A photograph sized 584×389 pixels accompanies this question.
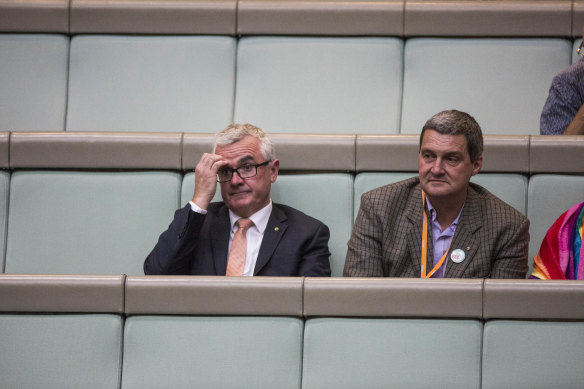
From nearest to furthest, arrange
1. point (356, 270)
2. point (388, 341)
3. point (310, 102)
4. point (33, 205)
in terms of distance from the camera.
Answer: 1. point (388, 341)
2. point (356, 270)
3. point (33, 205)
4. point (310, 102)

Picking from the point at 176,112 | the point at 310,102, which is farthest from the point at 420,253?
the point at 176,112

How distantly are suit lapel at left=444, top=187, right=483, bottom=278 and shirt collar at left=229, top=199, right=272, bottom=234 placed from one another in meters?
0.33

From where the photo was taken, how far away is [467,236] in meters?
Answer: 1.42

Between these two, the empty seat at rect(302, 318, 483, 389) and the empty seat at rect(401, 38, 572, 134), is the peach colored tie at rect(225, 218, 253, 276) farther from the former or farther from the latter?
the empty seat at rect(401, 38, 572, 134)

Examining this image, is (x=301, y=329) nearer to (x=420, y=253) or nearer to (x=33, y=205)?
(x=420, y=253)

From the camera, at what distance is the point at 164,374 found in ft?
3.91

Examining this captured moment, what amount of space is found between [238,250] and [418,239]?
313mm

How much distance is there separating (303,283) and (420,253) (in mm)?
281

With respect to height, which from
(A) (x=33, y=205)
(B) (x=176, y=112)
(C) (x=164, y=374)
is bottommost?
(C) (x=164, y=374)

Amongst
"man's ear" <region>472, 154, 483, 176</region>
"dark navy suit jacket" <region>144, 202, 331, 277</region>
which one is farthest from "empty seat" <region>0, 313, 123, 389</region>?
"man's ear" <region>472, 154, 483, 176</region>

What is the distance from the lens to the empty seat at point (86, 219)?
1569mm

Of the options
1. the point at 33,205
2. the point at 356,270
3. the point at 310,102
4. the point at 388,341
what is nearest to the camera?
the point at 388,341

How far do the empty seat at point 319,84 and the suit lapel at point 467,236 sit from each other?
0.48 meters

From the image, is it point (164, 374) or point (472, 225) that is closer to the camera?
point (164, 374)
